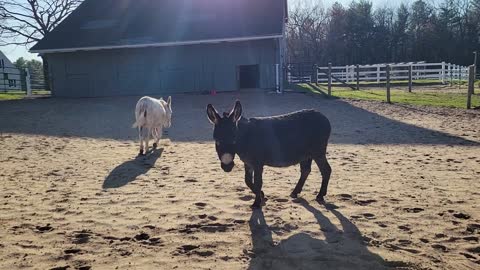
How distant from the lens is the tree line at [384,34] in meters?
58.6

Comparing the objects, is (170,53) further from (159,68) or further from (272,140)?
(272,140)

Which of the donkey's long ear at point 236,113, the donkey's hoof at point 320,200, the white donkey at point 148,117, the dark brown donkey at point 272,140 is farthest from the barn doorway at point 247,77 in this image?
the donkey's long ear at point 236,113

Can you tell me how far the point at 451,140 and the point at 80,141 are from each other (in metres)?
9.80

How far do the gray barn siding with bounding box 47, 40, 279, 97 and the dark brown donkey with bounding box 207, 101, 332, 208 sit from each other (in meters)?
20.6

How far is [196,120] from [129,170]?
763cm

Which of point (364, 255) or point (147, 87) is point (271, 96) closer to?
point (147, 87)

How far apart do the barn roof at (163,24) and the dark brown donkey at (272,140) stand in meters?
19.2

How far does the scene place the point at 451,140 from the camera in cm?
1025

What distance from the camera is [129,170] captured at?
786 centimetres

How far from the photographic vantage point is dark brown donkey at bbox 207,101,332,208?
5012 mm

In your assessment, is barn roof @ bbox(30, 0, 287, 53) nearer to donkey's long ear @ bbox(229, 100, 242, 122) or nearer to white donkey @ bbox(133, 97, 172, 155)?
white donkey @ bbox(133, 97, 172, 155)

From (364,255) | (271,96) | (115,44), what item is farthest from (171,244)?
(115,44)

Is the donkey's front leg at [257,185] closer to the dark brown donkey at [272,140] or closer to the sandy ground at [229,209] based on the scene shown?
the dark brown donkey at [272,140]

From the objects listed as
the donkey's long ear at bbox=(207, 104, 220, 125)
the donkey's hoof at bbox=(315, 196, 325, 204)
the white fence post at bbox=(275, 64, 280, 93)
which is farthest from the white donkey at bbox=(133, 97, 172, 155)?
the white fence post at bbox=(275, 64, 280, 93)
